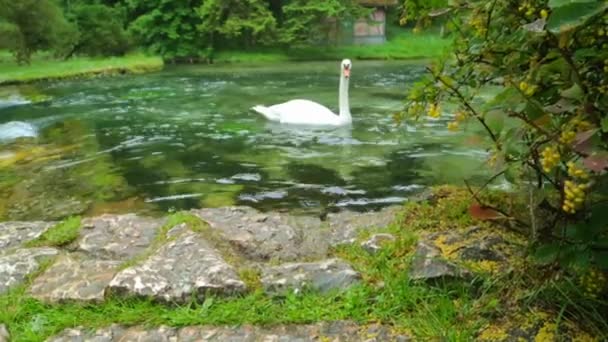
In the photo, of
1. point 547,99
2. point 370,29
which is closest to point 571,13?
point 547,99

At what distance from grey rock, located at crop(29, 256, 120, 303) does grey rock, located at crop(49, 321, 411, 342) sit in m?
0.23

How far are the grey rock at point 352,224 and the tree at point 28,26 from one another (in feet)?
65.3

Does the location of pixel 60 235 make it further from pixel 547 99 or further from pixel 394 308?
pixel 547 99

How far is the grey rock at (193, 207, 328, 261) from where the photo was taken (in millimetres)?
3174

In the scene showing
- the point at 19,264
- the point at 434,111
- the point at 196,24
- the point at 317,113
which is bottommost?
the point at 317,113

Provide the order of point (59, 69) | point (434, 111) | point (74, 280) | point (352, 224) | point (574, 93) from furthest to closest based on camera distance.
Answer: point (59, 69)
point (352, 224)
point (74, 280)
point (434, 111)
point (574, 93)

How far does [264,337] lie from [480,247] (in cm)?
94

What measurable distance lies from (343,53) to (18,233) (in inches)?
1108

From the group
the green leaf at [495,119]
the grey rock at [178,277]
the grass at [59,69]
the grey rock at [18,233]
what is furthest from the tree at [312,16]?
the green leaf at [495,119]

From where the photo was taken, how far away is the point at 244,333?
2363 millimetres

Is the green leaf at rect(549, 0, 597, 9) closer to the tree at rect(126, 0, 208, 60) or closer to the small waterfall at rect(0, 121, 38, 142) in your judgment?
the small waterfall at rect(0, 121, 38, 142)

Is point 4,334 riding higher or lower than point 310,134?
higher

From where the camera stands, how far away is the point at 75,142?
29.5 ft

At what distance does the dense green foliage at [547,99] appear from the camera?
1.57 meters
